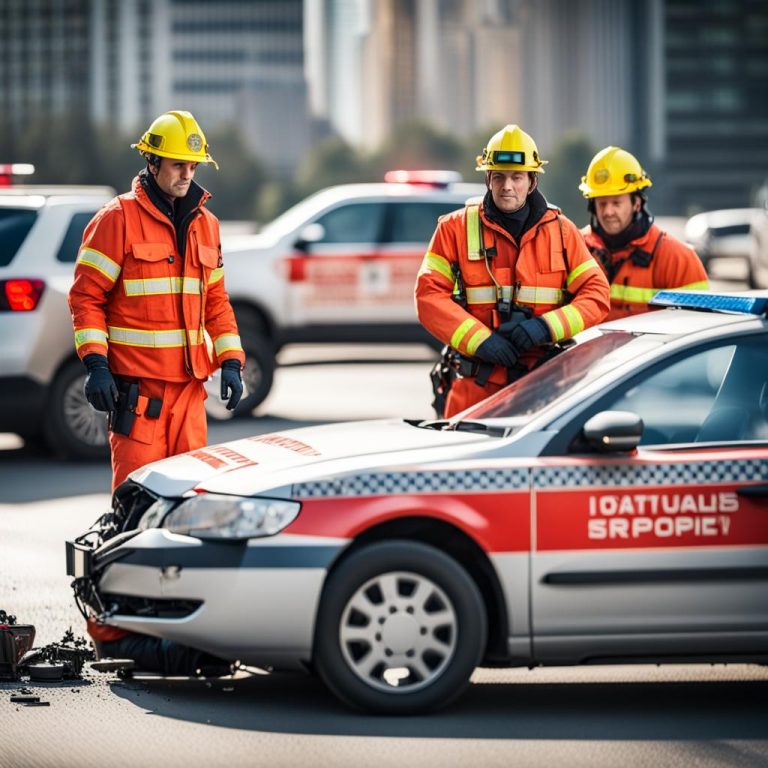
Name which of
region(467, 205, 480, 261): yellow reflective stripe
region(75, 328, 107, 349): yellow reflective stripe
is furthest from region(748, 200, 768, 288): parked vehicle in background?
region(75, 328, 107, 349): yellow reflective stripe

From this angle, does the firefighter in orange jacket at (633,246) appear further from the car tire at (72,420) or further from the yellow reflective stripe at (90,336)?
the car tire at (72,420)

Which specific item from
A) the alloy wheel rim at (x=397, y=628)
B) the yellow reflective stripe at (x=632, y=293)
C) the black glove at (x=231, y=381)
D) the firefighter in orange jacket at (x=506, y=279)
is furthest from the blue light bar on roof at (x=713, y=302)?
the black glove at (x=231, y=381)

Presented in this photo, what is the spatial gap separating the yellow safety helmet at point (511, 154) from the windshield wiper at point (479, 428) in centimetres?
133

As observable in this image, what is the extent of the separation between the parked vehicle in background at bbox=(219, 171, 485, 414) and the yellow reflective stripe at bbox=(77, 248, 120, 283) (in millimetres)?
8381

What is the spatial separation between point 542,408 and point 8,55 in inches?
7863

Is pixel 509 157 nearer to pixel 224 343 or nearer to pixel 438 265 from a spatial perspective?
pixel 438 265

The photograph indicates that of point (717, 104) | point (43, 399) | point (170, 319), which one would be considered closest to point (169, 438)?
point (170, 319)

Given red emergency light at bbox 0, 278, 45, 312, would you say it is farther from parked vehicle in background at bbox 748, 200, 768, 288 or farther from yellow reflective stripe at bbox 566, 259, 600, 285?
parked vehicle in background at bbox 748, 200, 768, 288

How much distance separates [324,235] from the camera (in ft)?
52.4

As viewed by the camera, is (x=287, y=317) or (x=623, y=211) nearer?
(x=623, y=211)

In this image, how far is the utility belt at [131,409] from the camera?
647 centimetres

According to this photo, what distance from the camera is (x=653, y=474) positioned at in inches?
205

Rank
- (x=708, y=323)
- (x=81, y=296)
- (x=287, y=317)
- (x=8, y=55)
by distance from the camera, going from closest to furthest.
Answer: (x=708, y=323) → (x=81, y=296) → (x=287, y=317) → (x=8, y=55)

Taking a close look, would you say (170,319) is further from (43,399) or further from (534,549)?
(43,399)
